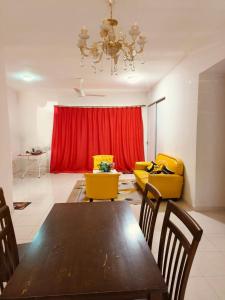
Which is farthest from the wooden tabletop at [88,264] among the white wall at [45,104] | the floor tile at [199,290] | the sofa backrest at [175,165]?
the white wall at [45,104]

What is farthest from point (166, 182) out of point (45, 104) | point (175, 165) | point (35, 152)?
point (45, 104)

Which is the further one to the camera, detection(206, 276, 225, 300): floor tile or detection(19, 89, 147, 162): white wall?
detection(19, 89, 147, 162): white wall

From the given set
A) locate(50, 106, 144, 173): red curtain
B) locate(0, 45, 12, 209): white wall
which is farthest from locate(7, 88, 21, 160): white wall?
locate(0, 45, 12, 209): white wall

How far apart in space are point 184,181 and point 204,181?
0.51m

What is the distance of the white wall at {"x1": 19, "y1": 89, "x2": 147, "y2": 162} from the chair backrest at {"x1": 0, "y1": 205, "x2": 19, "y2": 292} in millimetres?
5967

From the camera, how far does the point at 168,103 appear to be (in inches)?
197

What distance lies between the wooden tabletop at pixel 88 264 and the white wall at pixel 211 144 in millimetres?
2457

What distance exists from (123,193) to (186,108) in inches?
83.8

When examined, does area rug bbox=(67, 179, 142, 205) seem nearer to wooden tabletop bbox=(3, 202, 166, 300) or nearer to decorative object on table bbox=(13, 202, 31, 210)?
decorative object on table bbox=(13, 202, 31, 210)

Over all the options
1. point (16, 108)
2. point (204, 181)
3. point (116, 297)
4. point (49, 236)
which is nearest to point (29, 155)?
point (16, 108)

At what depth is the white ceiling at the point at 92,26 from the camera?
2215 mm

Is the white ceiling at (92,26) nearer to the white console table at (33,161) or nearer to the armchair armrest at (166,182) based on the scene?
the armchair armrest at (166,182)

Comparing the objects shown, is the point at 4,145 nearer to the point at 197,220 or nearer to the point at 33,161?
the point at 197,220

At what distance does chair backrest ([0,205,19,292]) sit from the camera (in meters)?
1.32
